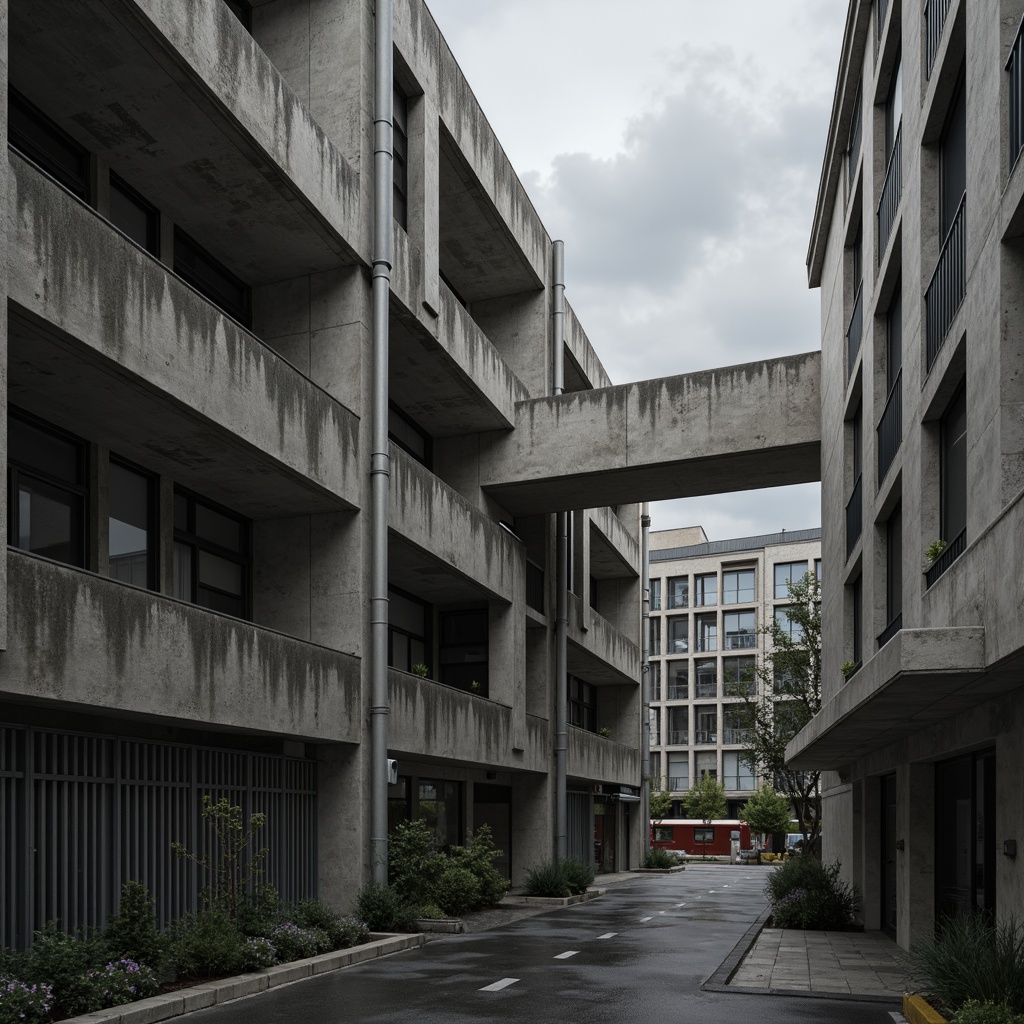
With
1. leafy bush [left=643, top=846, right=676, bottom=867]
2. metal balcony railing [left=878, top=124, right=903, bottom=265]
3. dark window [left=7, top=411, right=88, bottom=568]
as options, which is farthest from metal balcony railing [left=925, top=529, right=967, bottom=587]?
leafy bush [left=643, top=846, right=676, bottom=867]

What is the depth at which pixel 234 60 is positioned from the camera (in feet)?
55.6

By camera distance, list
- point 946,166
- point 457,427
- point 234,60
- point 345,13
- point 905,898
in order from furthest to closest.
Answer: point 457,427 → point 345,13 → point 905,898 → point 234,60 → point 946,166

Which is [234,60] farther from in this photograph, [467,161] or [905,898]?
[905,898]

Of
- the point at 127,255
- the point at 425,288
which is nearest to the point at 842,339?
the point at 425,288

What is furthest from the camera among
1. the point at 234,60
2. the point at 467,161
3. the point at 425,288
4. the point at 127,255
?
the point at 467,161

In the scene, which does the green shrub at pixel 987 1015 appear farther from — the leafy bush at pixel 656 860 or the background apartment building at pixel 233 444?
the leafy bush at pixel 656 860

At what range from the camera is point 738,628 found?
8781 centimetres

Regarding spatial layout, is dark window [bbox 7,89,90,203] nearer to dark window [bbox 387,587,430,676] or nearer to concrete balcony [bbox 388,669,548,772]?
concrete balcony [bbox 388,669,548,772]

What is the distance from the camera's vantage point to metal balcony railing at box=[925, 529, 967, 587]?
1384 centimetres

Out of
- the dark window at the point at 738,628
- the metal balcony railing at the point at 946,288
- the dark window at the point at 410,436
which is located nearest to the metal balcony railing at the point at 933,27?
the metal balcony railing at the point at 946,288

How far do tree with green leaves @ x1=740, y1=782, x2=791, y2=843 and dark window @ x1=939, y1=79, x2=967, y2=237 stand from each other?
55.3 m

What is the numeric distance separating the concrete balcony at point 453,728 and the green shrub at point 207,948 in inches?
282

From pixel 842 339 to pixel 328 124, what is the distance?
10.7 m

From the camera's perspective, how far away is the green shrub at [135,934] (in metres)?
12.8
